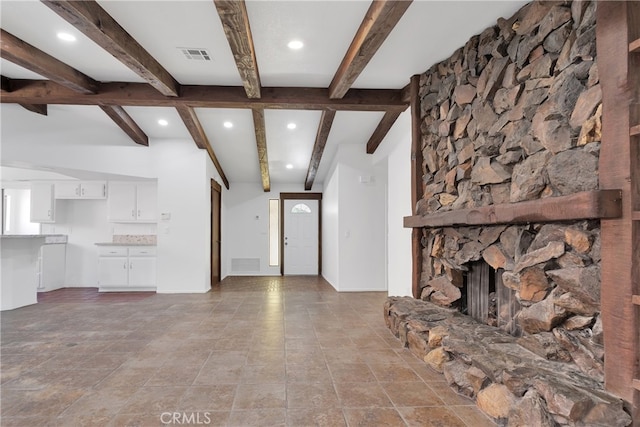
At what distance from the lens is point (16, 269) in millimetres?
4742

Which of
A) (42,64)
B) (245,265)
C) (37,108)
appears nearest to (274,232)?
(245,265)

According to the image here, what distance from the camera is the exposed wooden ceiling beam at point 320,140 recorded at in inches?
197

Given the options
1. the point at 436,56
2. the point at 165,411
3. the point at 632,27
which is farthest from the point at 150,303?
the point at 632,27

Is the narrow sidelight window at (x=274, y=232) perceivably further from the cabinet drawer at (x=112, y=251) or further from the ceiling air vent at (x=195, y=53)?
the ceiling air vent at (x=195, y=53)

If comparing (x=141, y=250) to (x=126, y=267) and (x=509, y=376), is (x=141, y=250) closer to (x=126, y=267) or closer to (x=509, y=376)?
(x=126, y=267)

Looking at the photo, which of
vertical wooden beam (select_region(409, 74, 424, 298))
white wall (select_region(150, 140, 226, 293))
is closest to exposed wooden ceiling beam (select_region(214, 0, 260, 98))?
vertical wooden beam (select_region(409, 74, 424, 298))

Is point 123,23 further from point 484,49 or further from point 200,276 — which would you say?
point 200,276

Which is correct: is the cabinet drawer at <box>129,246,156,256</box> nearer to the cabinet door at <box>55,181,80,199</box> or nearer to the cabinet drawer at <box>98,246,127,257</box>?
the cabinet drawer at <box>98,246,127,257</box>

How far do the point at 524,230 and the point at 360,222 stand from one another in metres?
4.05

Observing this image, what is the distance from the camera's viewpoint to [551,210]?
1.88 m

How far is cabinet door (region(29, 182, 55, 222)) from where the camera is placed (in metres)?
6.52

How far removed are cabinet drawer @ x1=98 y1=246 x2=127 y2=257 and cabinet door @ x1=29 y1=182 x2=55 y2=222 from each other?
1366 millimetres

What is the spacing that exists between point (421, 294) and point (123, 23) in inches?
152

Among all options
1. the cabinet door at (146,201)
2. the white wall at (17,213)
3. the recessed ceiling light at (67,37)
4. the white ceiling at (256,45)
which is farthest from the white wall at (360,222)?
the white wall at (17,213)
